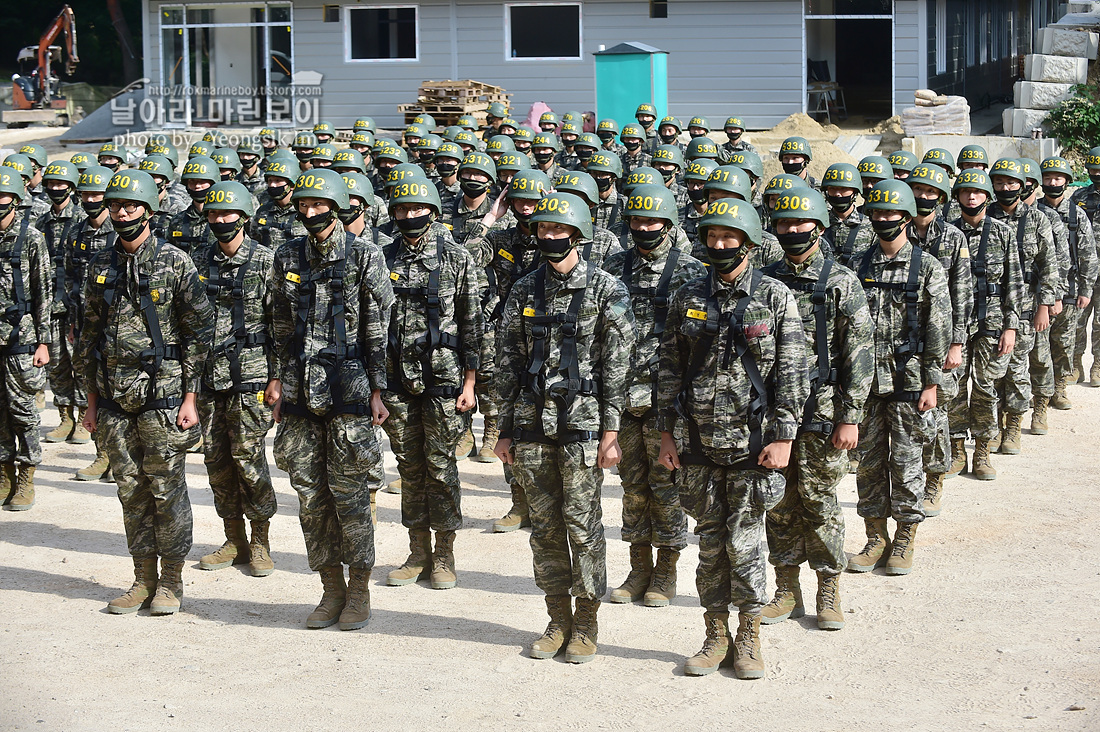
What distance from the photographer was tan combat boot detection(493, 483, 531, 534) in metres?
9.67

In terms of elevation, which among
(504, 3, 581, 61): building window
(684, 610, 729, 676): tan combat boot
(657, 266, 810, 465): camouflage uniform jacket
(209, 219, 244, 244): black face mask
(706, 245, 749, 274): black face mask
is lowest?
(684, 610, 729, 676): tan combat boot

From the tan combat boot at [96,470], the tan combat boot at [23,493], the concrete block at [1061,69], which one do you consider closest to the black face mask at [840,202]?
the tan combat boot at [96,470]

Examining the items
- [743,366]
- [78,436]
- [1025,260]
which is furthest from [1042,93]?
[743,366]

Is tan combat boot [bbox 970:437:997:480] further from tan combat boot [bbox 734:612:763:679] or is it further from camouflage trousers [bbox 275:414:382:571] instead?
camouflage trousers [bbox 275:414:382:571]

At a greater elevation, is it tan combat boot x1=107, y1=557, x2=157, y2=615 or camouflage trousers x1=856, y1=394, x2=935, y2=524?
camouflage trousers x1=856, y1=394, x2=935, y2=524

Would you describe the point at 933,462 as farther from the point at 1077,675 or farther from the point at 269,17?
the point at 269,17

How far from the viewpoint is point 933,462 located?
31.0 ft

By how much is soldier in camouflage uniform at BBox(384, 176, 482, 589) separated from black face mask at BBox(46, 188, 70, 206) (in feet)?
16.0

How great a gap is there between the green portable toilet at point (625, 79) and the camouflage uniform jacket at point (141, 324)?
17782 millimetres

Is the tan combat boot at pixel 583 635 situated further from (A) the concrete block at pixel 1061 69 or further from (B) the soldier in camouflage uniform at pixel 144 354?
(A) the concrete block at pixel 1061 69

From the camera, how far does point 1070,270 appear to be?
13.0 meters

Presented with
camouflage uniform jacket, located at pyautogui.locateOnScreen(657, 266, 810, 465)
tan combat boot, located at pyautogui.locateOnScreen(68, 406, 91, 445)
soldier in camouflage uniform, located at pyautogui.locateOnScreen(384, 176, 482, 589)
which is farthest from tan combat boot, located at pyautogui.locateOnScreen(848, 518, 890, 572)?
tan combat boot, located at pyautogui.locateOnScreen(68, 406, 91, 445)

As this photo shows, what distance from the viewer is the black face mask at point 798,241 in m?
7.22

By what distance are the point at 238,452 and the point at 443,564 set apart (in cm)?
160
